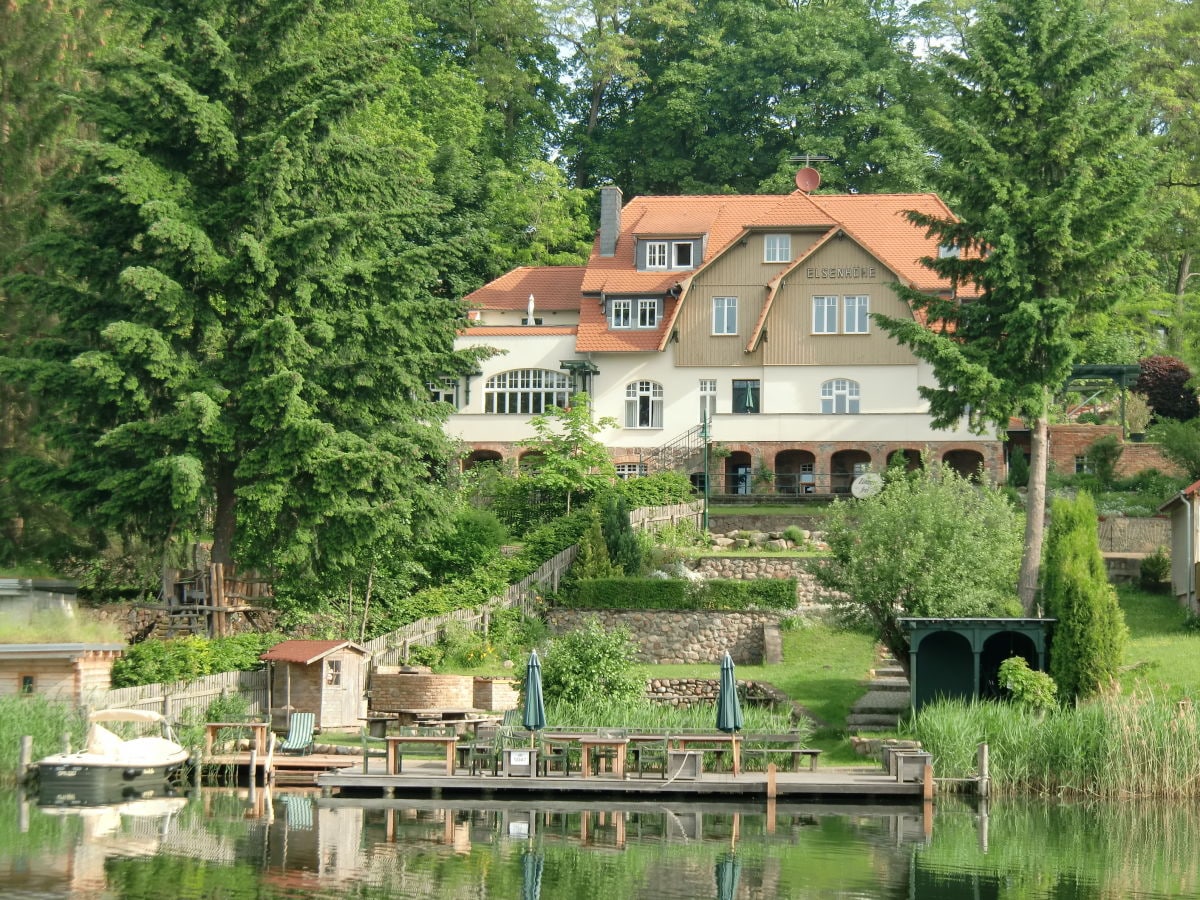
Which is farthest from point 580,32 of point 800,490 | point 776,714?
point 776,714

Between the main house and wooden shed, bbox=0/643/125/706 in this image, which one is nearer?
wooden shed, bbox=0/643/125/706

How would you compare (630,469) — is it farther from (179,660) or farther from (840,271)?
(179,660)

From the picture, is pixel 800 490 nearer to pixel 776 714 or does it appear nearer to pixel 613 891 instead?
pixel 776 714

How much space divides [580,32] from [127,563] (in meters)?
45.0

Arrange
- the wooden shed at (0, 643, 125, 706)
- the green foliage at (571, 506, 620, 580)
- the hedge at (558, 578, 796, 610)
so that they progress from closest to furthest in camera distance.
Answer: the wooden shed at (0, 643, 125, 706) → the hedge at (558, 578, 796, 610) → the green foliage at (571, 506, 620, 580)

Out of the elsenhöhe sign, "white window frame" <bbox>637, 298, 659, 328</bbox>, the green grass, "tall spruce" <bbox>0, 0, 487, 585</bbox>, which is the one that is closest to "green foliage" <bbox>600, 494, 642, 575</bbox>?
"tall spruce" <bbox>0, 0, 487, 585</bbox>

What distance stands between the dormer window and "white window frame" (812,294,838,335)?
5.15m

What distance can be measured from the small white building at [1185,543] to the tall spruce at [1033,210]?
163 inches

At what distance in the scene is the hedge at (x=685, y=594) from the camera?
42.2 metres

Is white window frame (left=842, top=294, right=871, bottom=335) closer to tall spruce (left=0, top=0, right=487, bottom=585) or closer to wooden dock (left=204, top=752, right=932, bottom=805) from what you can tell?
tall spruce (left=0, top=0, right=487, bottom=585)

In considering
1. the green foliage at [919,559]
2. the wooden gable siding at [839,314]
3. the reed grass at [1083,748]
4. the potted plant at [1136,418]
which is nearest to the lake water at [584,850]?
the reed grass at [1083,748]

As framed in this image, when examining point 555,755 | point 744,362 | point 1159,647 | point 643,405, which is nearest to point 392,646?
point 555,755

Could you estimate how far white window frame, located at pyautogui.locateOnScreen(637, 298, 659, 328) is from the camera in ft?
192

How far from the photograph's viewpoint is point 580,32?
79.0m
